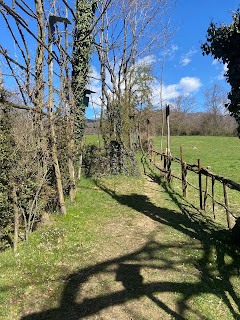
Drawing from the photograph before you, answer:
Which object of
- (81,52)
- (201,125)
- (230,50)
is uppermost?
(201,125)

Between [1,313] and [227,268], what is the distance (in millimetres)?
3423

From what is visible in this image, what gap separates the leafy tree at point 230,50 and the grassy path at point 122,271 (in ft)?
8.41

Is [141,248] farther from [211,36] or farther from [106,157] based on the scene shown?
[106,157]

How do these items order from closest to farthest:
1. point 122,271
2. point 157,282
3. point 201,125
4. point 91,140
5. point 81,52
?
point 157,282 < point 122,271 < point 81,52 < point 91,140 < point 201,125

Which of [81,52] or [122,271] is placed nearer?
[122,271]

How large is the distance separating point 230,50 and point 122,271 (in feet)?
12.6

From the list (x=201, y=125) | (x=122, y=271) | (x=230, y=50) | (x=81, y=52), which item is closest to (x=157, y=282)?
(x=122, y=271)

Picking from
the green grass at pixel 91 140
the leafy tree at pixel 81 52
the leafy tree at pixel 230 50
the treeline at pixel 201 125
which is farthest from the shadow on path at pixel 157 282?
the treeline at pixel 201 125

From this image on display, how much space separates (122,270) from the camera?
3539 mm

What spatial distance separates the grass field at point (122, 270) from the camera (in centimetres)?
276

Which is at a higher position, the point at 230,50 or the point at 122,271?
the point at 230,50

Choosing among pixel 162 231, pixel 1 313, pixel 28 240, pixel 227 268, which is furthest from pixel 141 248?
pixel 1 313

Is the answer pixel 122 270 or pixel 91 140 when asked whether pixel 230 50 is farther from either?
pixel 91 140

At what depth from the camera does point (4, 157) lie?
3.54 meters
